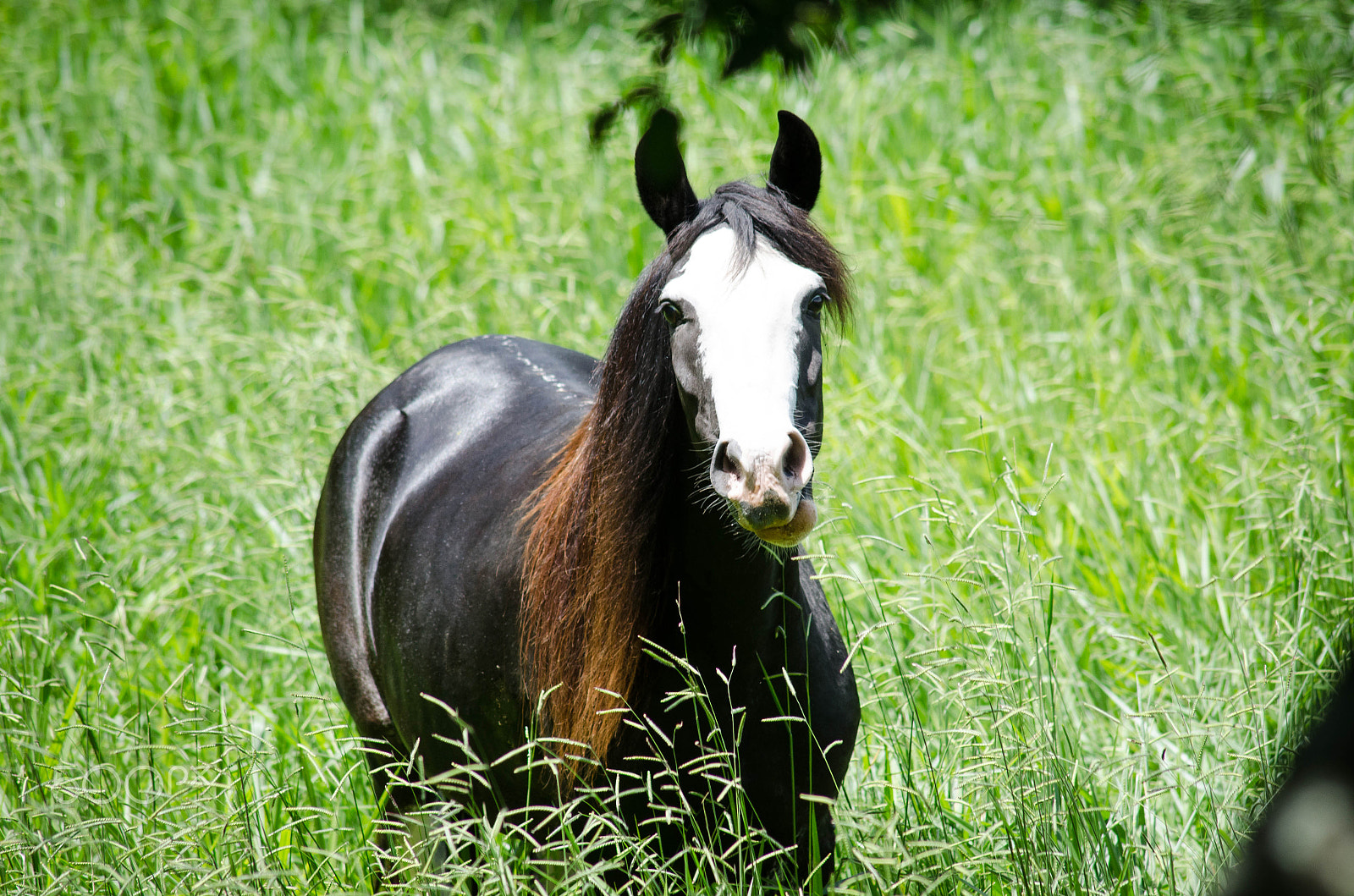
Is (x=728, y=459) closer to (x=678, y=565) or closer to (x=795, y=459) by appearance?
(x=795, y=459)

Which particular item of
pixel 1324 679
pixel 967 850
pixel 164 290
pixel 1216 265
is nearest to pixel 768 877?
pixel 967 850

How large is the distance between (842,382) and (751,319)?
284 cm

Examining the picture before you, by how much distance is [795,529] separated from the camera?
1.61 meters

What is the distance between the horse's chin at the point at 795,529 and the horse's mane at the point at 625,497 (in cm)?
38

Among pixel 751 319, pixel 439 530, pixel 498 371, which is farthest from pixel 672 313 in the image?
pixel 498 371

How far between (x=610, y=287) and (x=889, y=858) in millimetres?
3739

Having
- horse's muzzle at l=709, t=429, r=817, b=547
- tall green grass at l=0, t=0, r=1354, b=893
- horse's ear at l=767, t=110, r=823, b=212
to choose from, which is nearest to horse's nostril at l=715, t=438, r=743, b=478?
horse's muzzle at l=709, t=429, r=817, b=547

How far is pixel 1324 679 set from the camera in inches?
97.0

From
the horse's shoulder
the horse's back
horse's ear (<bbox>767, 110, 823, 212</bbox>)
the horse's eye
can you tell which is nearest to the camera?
the horse's eye

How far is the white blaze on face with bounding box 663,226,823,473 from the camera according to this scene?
1611 mm

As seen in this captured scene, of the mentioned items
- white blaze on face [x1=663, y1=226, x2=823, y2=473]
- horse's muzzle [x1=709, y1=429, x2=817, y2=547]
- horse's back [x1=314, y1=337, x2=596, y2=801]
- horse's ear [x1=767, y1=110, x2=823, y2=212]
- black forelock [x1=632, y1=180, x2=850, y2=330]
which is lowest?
horse's back [x1=314, y1=337, x2=596, y2=801]

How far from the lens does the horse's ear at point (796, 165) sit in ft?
6.83

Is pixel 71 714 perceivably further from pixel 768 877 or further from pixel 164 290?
pixel 164 290

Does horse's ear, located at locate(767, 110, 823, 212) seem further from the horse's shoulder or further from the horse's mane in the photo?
the horse's shoulder
